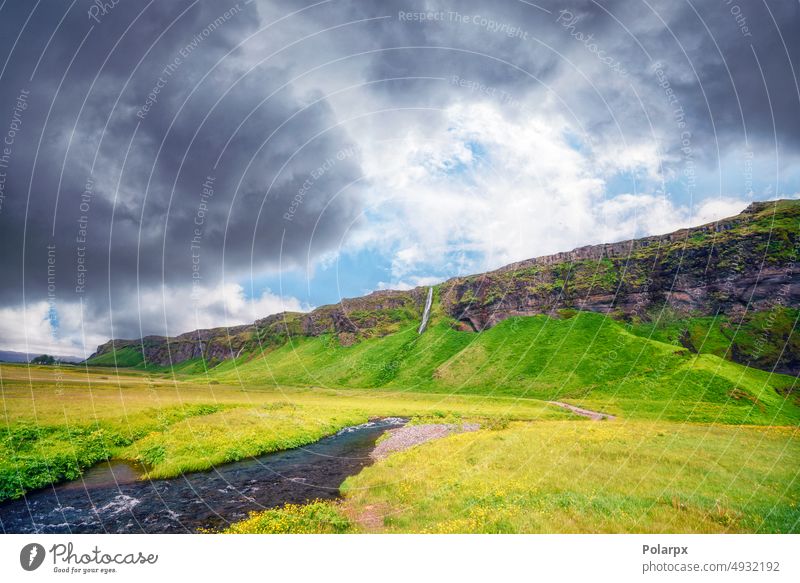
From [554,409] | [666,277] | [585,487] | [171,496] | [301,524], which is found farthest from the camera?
[666,277]

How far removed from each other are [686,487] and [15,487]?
3253 cm

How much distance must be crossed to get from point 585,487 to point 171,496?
68.6ft

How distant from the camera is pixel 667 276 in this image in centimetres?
12712

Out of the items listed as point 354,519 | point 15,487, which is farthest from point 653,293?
point 15,487

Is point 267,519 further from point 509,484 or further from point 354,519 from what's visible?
point 509,484

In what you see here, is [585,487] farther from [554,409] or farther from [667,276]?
[667,276]

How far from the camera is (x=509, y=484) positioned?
15.8 metres

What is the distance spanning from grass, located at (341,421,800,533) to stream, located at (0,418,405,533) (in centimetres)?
402

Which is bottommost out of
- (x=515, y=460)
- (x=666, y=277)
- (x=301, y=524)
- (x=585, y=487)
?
(x=515, y=460)

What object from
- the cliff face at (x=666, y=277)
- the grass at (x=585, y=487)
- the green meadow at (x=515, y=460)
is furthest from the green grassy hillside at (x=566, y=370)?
the grass at (x=585, y=487)
